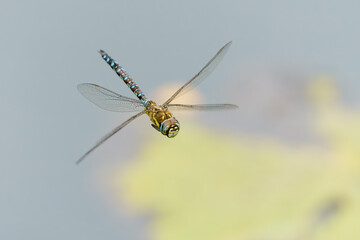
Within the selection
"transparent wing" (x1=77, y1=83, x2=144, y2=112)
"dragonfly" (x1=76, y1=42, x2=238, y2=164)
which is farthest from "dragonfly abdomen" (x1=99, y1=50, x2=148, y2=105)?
"transparent wing" (x1=77, y1=83, x2=144, y2=112)

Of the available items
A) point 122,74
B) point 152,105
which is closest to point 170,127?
point 152,105

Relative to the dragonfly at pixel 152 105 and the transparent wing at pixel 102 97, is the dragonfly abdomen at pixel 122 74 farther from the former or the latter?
the transparent wing at pixel 102 97

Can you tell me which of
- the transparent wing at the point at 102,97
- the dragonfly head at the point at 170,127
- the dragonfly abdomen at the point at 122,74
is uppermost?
the dragonfly abdomen at the point at 122,74

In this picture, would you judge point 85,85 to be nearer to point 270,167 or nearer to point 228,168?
point 228,168

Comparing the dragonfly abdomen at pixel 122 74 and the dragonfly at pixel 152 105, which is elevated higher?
the dragonfly abdomen at pixel 122 74

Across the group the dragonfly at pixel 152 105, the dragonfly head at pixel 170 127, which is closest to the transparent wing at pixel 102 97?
the dragonfly at pixel 152 105

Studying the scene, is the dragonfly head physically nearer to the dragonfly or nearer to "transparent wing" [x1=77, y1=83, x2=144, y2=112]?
the dragonfly
